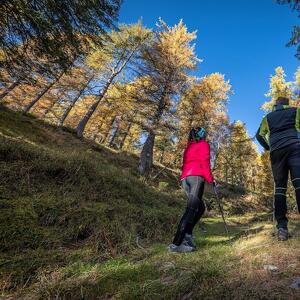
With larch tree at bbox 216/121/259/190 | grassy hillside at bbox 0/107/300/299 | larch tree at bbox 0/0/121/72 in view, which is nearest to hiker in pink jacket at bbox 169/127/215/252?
grassy hillside at bbox 0/107/300/299

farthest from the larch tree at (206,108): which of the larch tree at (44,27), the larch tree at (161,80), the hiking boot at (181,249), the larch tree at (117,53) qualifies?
the hiking boot at (181,249)

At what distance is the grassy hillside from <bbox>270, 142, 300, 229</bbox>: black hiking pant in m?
0.50

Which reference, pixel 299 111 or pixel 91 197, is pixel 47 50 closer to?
pixel 91 197

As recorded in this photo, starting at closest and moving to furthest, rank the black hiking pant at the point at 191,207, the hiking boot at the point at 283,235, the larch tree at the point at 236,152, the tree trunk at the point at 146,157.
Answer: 1. the hiking boot at the point at 283,235
2. the black hiking pant at the point at 191,207
3. the tree trunk at the point at 146,157
4. the larch tree at the point at 236,152

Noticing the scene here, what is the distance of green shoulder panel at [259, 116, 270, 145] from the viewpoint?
17.4ft

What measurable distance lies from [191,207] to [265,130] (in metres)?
2.01

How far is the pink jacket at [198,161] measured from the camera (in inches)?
206

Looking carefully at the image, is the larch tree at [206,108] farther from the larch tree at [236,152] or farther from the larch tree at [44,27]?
the larch tree at [44,27]

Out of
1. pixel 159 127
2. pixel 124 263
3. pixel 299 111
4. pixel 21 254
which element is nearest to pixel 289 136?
pixel 299 111

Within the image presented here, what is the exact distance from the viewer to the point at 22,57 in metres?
7.78

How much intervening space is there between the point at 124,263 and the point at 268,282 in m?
2.14

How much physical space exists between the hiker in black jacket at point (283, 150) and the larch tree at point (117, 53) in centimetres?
1799

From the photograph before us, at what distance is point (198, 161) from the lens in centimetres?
532

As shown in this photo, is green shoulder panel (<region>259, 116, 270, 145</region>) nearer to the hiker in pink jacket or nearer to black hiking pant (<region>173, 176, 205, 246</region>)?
the hiker in pink jacket
